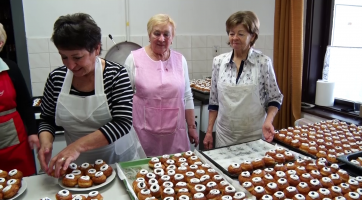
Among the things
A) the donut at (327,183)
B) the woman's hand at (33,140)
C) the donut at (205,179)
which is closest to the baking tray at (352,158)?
the donut at (327,183)

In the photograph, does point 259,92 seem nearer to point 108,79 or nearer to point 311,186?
point 311,186

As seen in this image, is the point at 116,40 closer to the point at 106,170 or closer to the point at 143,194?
the point at 106,170

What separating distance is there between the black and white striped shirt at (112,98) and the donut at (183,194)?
1.30 feet

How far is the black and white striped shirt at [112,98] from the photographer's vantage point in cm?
139

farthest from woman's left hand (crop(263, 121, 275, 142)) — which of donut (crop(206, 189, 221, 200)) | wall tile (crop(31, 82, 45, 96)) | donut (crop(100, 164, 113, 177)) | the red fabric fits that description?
wall tile (crop(31, 82, 45, 96))

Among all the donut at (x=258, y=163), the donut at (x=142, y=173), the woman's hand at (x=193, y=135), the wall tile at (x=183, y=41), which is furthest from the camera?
the wall tile at (x=183, y=41)

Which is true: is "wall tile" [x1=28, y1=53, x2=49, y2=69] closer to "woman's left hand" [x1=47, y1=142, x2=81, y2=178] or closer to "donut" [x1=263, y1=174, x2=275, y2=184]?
"woman's left hand" [x1=47, y1=142, x2=81, y2=178]

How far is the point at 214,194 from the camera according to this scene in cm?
117

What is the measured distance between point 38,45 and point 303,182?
8.83ft

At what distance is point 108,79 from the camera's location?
4.75ft

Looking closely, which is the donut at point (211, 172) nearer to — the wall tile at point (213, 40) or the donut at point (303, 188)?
the donut at point (303, 188)

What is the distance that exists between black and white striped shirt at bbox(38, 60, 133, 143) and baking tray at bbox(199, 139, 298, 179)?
1.52 feet

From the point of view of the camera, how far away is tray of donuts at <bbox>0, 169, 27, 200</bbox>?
3.78 feet

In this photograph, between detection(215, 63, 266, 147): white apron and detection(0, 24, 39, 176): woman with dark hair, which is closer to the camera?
detection(0, 24, 39, 176): woman with dark hair
